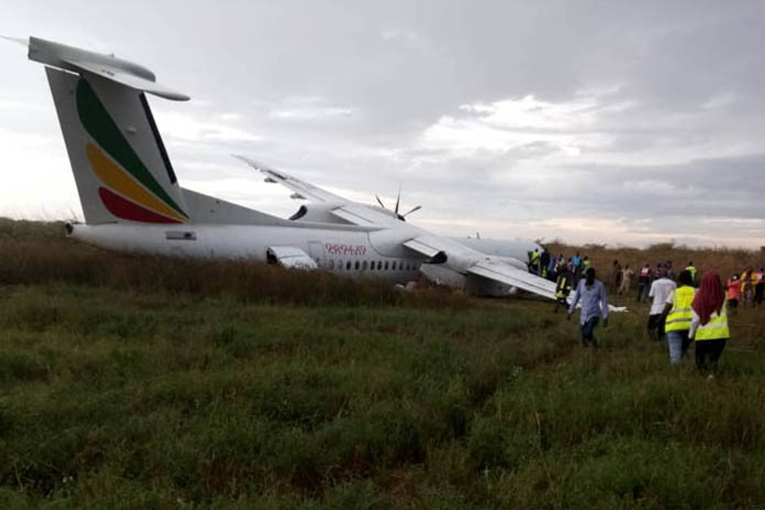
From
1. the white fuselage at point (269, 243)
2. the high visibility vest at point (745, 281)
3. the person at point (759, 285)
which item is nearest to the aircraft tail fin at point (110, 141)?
the white fuselage at point (269, 243)

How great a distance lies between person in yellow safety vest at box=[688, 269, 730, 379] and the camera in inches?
301

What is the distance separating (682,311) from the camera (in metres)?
8.29

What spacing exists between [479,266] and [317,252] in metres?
4.98

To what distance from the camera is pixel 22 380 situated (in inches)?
269

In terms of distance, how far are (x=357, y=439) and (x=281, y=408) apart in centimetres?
108

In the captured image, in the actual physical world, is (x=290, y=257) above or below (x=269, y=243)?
below

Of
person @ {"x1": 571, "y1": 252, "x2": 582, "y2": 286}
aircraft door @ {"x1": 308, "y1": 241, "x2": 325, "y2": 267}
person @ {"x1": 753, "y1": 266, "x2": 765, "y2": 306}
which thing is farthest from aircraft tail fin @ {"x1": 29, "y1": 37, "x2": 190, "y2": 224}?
person @ {"x1": 753, "y1": 266, "x2": 765, "y2": 306}

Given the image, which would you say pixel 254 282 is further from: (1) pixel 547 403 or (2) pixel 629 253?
(2) pixel 629 253

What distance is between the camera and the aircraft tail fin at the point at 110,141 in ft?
41.0

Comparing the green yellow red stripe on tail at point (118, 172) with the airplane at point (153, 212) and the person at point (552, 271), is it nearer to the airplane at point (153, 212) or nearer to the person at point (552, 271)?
the airplane at point (153, 212)

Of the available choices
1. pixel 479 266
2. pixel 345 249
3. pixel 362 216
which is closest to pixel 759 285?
pixel 479 266

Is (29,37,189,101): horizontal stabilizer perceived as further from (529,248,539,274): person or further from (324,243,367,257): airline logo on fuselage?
(529,248,539,274): person

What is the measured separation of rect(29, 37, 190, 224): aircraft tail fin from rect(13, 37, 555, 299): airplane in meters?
0.02

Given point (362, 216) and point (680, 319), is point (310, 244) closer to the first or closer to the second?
point (362, 216)
